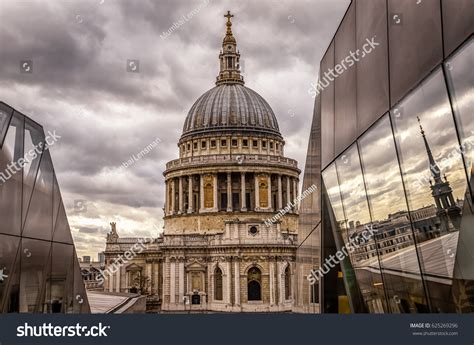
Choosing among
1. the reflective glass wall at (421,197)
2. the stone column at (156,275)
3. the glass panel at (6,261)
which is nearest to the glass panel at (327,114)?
the reflective glass wall at (421,197)

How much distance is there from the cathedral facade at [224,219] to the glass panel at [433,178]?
5557cm

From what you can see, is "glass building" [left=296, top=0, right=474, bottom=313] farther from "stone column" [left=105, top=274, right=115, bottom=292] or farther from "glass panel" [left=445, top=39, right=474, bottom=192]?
"stone column" [left=105, top=274, right=115, bottom=292]

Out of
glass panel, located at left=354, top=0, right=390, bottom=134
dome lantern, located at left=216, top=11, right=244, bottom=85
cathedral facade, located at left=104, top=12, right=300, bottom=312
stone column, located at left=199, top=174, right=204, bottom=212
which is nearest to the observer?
glass panel, located at left=354, top=0, right=390, bottom=134

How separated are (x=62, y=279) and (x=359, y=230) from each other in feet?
39.5

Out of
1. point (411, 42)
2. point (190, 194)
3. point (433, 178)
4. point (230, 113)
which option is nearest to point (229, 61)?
point (230, 113)

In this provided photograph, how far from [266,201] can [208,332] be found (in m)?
76.0

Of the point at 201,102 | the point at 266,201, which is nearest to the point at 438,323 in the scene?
the point at 266,201

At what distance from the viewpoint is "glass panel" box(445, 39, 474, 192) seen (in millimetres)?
7770

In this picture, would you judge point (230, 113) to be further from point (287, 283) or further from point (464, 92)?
point (464, 92)

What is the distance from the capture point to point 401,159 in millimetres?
10719

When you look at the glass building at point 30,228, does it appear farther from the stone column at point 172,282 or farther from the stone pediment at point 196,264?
the stone pediment at point 196,264

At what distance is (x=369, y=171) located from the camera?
1273 cm

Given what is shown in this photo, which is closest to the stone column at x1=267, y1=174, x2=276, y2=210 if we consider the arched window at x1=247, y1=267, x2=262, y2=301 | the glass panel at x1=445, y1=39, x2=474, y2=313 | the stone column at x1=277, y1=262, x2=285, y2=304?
the stone column at x1=277, y1=262, x2=285, y2=304

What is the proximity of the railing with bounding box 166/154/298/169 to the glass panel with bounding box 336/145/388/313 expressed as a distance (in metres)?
70.2
